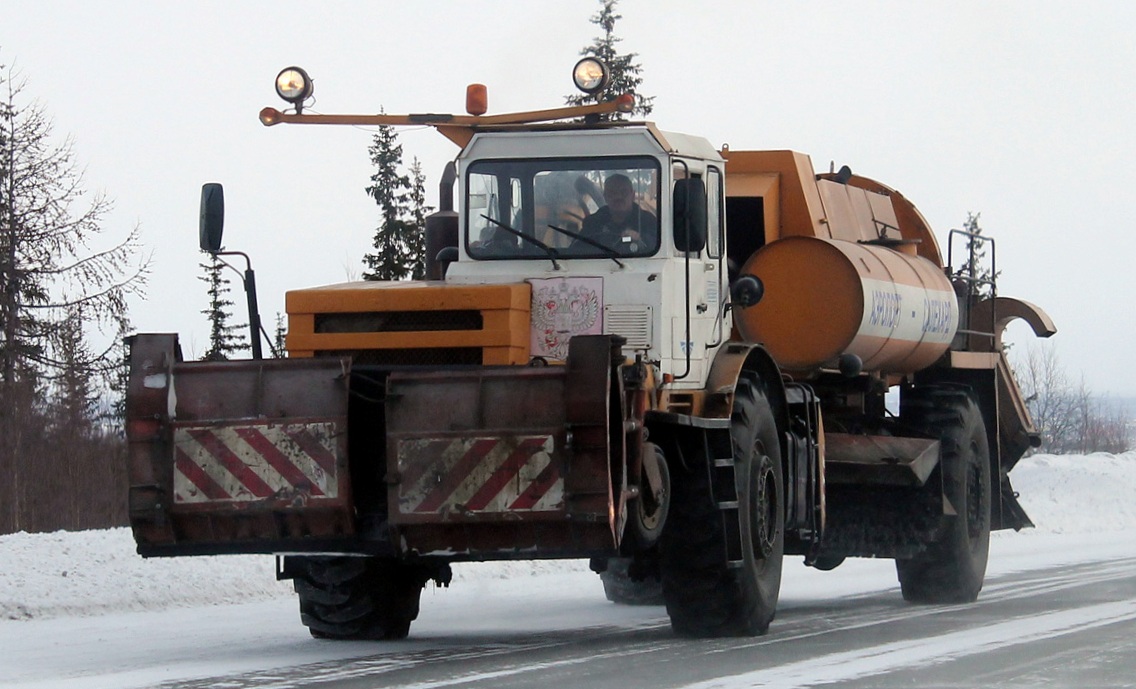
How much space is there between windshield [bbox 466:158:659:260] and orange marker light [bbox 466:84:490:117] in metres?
0.49

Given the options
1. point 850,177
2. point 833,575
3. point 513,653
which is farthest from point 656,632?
point 833,575

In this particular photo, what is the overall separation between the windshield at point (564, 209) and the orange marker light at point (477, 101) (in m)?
0.49

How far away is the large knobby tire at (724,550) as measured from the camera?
11047mm

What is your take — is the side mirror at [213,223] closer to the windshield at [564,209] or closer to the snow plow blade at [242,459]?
the snow plow blade at [242,459]

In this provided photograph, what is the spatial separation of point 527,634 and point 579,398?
3080mm

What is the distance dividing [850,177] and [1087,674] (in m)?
7.25

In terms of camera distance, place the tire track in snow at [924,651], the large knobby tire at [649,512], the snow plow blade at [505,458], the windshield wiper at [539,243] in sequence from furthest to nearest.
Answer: the windshield wiper at [539,243] < the large knobby tire at [649,512] < the snow plow blade at [505,458] < the tire track in snow at [924,651]

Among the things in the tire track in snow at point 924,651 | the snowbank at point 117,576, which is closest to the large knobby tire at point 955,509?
the tire track in snow at point 924,651

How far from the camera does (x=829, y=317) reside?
13227 mm

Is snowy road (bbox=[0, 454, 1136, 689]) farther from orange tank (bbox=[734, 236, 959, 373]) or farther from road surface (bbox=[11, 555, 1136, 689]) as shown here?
orange tank (bbox=[734, 236, 959, 373])

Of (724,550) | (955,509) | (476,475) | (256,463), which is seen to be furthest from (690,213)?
(955,509)

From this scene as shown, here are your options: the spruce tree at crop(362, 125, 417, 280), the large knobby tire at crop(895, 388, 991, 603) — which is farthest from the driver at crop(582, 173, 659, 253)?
the spruce tree at crop(362, 125, 417, 280)

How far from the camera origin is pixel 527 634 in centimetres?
1208

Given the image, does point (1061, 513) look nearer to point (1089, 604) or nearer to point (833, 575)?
point (833, 575)
